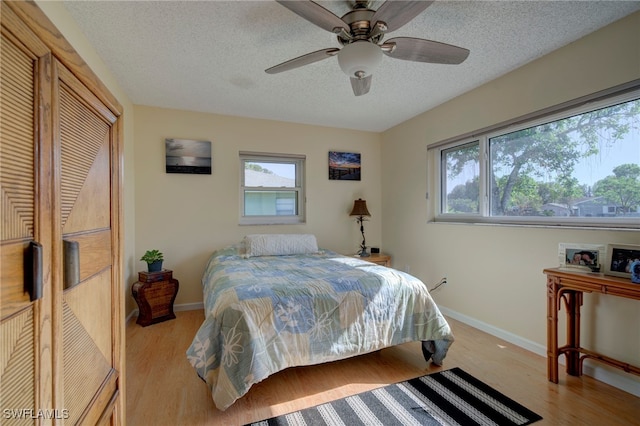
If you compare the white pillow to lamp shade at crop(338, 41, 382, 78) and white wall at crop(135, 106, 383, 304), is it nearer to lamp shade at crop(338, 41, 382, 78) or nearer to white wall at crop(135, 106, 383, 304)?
white wall at crop(135, 106, 383, 304)

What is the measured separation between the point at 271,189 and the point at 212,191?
2.48 ft

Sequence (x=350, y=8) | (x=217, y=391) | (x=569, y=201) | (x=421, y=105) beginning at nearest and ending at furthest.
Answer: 1. (x=217, y=391)
2. (x=350, y=8)
3. (x=569, y=201)
4. (x=421, y=105)

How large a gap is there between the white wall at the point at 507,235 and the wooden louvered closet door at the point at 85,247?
9.08 ft

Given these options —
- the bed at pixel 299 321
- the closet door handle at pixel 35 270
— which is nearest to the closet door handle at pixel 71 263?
the closet door handle at pixel 35 270

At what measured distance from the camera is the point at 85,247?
746 mm

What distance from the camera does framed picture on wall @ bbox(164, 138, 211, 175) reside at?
3.29 m

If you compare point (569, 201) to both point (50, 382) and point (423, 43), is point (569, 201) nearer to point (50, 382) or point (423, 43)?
point (423, 43)

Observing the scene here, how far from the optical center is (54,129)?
0.58 metres

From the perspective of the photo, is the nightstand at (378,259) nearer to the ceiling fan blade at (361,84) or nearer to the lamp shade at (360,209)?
the lamp shade at (360,209)

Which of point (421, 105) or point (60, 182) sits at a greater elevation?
point (421, 105)

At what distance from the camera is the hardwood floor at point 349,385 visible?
159 cm

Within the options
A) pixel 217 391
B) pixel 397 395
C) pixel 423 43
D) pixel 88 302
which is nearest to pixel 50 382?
pixel 88 302

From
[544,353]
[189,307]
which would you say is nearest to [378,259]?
[544,353]

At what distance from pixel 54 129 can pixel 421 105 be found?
131 inches
